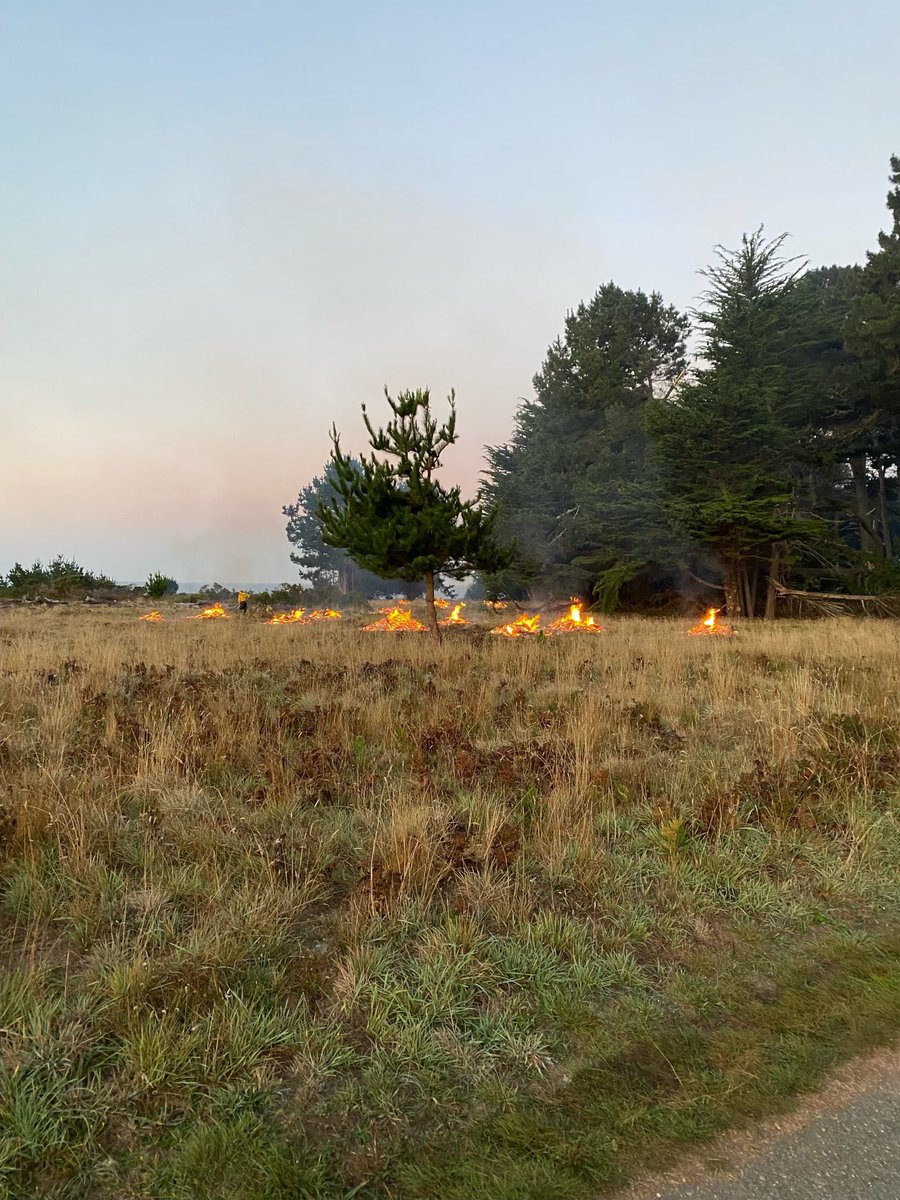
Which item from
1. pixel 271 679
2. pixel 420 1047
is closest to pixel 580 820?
pixel 420 1047

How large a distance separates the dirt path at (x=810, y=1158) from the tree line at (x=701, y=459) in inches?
505

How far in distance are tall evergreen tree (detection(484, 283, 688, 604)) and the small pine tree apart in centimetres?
683

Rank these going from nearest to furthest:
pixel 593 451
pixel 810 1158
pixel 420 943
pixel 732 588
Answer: pixel 810 1158 < pixel 420 943 < pixel 732 588 < pixel 593 451

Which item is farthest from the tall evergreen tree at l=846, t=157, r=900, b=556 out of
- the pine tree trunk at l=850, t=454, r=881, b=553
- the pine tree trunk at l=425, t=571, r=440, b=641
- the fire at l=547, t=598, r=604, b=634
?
the pine tree trunk at l=425, t=571, r=440, b=641

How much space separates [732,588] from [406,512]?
42.1 ft

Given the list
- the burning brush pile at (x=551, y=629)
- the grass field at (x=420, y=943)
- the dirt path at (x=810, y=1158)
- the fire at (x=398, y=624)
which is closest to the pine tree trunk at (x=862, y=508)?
the burning brush pile at (x=551, y=629)

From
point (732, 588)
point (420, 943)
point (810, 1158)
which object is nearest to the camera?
point (810, 1158)

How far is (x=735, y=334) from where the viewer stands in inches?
770

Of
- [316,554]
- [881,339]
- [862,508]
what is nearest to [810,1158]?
[881,339]

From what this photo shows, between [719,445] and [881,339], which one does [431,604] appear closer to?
[719,445]

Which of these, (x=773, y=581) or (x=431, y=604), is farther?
(x=773, y=581)

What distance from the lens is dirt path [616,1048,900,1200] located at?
1616mm

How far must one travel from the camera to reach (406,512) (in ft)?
47.3

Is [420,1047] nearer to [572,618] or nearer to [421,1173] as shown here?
[421,1173]
